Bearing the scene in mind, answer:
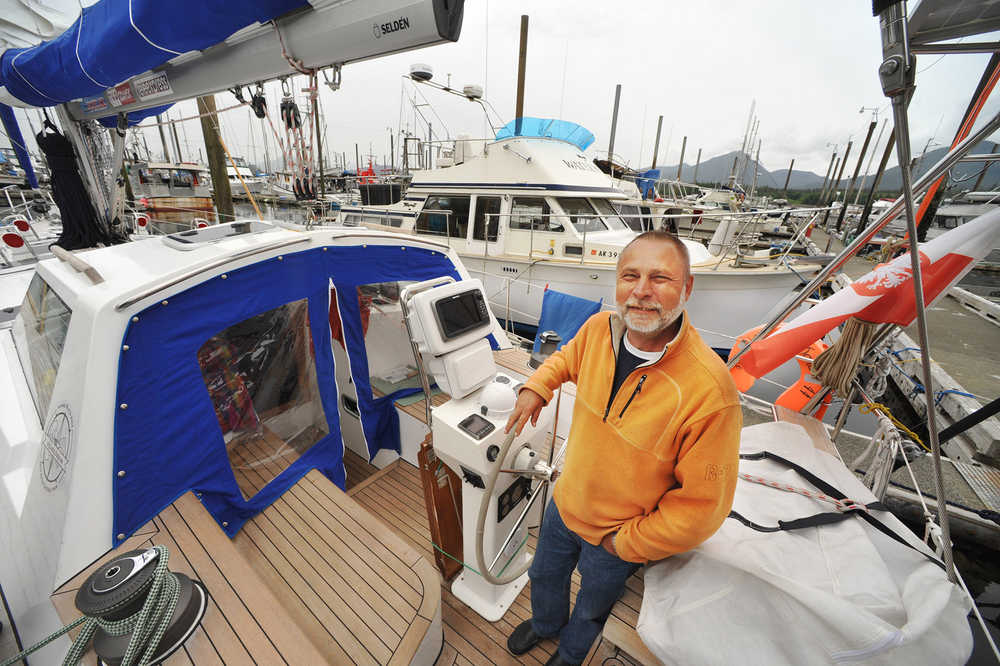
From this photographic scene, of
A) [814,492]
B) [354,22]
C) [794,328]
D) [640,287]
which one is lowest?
[814,492]

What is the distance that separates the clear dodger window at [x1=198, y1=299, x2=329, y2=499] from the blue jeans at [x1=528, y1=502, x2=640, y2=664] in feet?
5.59

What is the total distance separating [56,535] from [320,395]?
123 cm

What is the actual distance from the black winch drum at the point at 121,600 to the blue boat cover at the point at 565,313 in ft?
11.5

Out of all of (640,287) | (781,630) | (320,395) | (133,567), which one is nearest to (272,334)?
(320,395)

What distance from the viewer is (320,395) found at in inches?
96.7

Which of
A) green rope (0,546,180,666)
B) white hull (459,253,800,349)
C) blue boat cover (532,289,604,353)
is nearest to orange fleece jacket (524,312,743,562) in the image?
green rope (0,546,180,666)

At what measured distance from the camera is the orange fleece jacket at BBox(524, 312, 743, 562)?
0.97 m

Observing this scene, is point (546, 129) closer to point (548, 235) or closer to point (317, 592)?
point (548, 235)

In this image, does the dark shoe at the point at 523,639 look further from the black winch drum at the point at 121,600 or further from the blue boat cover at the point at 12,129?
the blue boat cover at the point at 12,129

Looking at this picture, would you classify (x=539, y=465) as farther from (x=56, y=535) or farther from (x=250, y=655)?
(x=56, y=535)

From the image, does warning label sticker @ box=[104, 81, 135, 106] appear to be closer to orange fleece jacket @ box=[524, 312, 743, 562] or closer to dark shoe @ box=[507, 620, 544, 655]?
orange fleece jacket @ box=[524, 312, 743, 562]

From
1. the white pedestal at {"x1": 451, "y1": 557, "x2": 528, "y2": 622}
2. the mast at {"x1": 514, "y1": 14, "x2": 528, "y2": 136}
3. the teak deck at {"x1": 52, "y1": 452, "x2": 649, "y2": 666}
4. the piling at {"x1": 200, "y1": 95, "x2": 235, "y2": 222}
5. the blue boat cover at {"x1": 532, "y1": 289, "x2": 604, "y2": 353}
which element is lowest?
the white pedestal at {"x1": 451, "y1": 557, "x2": 528, "y2": 622}

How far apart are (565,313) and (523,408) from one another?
321 centimetres

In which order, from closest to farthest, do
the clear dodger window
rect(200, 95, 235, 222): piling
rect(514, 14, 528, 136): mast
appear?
the clear dodger window
rect(200, 95, 235, 222): piling
rect(514, 14, 528, 136): mast
